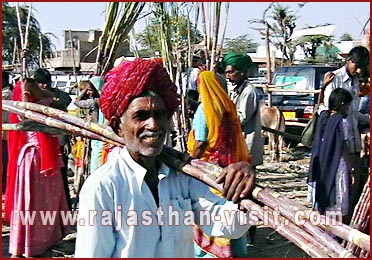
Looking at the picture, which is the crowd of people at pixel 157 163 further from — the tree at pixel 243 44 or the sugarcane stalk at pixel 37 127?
the tree at pixel 243 44

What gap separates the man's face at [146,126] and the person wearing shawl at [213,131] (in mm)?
2008

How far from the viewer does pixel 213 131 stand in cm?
402

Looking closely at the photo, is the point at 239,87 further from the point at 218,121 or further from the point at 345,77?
the point at 345,77

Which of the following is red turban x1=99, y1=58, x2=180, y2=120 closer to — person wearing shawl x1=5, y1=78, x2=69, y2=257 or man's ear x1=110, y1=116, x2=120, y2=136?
man's ear x1=110, y1=116, x2=120, y2=136

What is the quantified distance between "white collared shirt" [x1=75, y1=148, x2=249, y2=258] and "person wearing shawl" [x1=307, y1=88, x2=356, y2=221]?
8.38 feet

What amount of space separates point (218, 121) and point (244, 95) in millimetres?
707

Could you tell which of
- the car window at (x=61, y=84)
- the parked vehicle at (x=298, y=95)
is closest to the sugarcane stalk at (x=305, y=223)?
the parked vehicle at (x=298, y=95)

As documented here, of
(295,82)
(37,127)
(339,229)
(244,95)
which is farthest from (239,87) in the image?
(295,82)

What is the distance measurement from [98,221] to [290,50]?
58.8 feet

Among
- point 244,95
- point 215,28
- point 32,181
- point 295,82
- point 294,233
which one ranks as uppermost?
point 215,28

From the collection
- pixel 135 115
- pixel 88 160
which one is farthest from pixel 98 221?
pixel 88 160

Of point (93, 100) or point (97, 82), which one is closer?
point (97, 82)

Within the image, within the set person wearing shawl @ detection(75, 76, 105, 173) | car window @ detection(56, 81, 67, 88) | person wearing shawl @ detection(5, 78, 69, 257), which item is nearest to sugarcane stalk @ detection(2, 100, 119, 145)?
person wearing shawl @ detection(5, 78, 69, 257)

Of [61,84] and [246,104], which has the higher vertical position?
[246,104]
